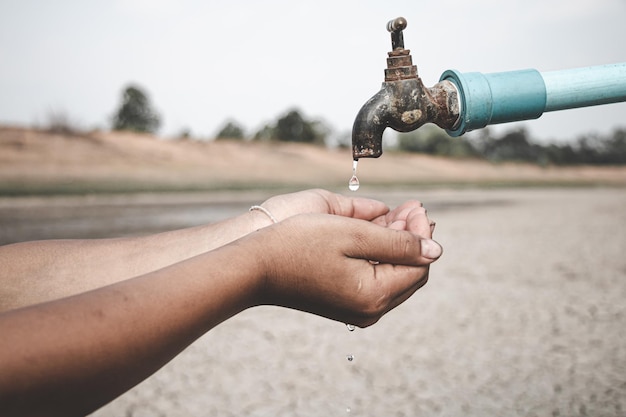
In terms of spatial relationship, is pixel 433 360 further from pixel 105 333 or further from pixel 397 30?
pixel 105 333

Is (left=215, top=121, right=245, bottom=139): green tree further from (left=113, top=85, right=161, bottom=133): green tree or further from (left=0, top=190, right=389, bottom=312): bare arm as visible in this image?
(left=0, top=190, right=389, bottom=312): bare arm

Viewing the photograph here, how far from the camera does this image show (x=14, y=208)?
12.1 metres

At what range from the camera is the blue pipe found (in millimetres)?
1524

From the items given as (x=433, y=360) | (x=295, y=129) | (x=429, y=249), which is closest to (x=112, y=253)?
(x=429, y=249)

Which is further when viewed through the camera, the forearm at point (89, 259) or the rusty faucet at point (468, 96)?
the forearm at point (89, 259)

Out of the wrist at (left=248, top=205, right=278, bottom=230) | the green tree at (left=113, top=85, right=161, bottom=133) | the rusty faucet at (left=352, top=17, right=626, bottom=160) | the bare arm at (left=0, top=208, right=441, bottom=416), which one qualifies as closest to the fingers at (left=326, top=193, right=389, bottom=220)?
the wrist at (left=248, top=205, right=278, bottom=230)

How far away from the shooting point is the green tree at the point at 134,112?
44750 millimetres

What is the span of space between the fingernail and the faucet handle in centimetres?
57

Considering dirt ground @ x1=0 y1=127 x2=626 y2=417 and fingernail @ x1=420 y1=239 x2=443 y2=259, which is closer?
fingernail @ x1=420 y1=239 x2=443 y2=259

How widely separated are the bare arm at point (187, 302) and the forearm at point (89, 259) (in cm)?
58

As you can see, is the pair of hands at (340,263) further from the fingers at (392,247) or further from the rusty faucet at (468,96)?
the rusty faucet at (468,96)

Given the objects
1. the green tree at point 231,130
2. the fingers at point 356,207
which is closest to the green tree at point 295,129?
the green tree at point 231,130

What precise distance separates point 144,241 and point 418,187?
2218cm

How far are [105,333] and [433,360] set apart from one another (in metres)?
2.56
